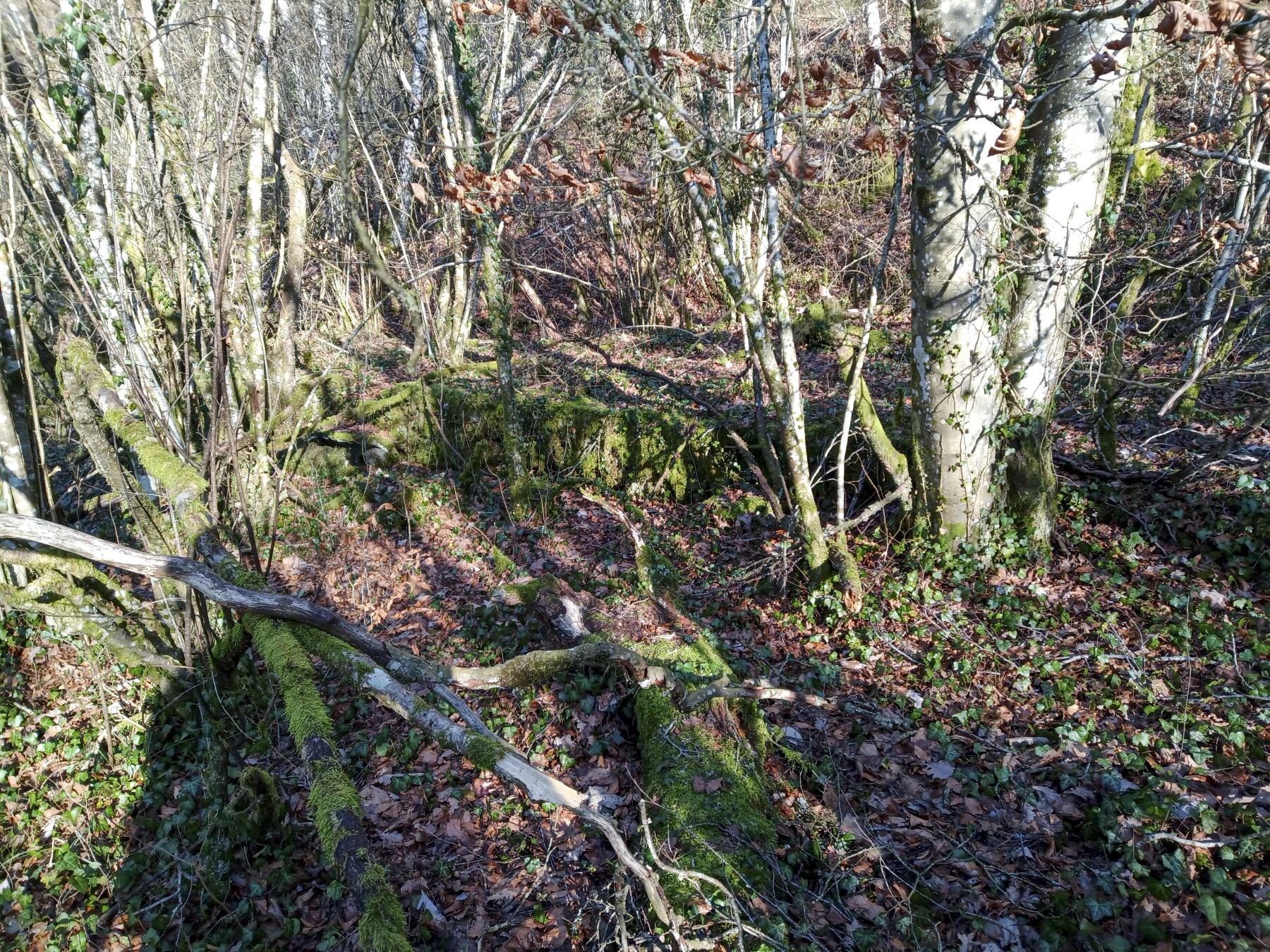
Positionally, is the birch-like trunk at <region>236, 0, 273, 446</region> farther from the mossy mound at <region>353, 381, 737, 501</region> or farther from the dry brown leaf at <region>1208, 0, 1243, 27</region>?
the dry brown leaf at <region>1208, 0, 1243, 27</region>

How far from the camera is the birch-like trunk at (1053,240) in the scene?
428cm

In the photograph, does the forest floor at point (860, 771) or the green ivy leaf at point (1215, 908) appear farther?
the forest floor at point (860, 771)

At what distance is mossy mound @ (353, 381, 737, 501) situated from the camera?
7.38 m

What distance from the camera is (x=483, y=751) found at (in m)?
2.51

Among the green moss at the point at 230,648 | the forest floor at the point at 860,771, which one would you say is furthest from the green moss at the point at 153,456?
the forest floor at the point at 860,771

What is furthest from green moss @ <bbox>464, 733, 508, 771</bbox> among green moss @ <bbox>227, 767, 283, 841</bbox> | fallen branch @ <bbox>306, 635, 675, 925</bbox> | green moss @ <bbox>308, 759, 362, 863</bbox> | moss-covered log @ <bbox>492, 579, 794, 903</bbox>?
green moss @ <bbox>227, 767, 283, 841</bbox>

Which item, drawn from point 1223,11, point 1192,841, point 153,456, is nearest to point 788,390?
point 1223,11

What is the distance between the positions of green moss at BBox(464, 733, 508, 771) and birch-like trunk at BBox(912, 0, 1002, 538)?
3.80 m

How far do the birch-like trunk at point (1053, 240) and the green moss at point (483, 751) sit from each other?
4.19 meters

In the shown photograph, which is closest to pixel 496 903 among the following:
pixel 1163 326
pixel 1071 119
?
pixel 1071 119

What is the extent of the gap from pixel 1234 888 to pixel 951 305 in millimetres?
3426

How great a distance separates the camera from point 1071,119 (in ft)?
14.2

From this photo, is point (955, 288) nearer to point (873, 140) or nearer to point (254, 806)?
point (873, 140)

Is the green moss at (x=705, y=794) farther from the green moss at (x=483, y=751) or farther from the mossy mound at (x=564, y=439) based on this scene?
the mossy mound at (x=564, y=439)
